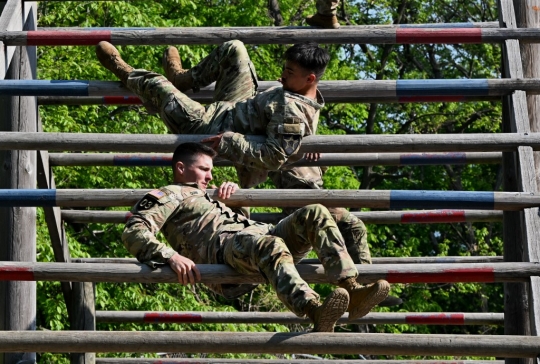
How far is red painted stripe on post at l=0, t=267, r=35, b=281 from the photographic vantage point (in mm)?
5500

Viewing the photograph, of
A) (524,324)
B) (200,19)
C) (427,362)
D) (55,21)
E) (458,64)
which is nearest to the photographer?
(524,324)

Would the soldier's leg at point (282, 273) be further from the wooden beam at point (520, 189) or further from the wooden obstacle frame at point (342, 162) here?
the wooden beam at point (520, 189)

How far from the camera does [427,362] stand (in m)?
7.87

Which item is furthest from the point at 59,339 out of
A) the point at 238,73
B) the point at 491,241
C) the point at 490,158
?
A: the point at 491,241

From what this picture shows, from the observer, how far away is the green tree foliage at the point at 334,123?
1395 centimetres

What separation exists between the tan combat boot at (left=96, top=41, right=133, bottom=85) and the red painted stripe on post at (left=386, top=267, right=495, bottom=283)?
80.8 inches

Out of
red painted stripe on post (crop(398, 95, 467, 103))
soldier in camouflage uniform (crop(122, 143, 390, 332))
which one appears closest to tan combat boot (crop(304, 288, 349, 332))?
soldier in camouflage uniform (crop(122, 143, 390, 332))

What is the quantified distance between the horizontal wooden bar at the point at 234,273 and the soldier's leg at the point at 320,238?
0.13 m

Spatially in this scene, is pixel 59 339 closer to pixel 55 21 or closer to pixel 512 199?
pixel 512 199

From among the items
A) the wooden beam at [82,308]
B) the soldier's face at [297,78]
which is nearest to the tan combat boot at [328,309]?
the soldier's face at [297,78]

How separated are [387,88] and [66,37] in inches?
68.4

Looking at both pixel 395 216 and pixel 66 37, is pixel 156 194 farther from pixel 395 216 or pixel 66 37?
pixel 395 216

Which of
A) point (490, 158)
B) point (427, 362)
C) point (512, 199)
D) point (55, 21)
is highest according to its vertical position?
point (55, 21)

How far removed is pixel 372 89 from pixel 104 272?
201 centimetres
